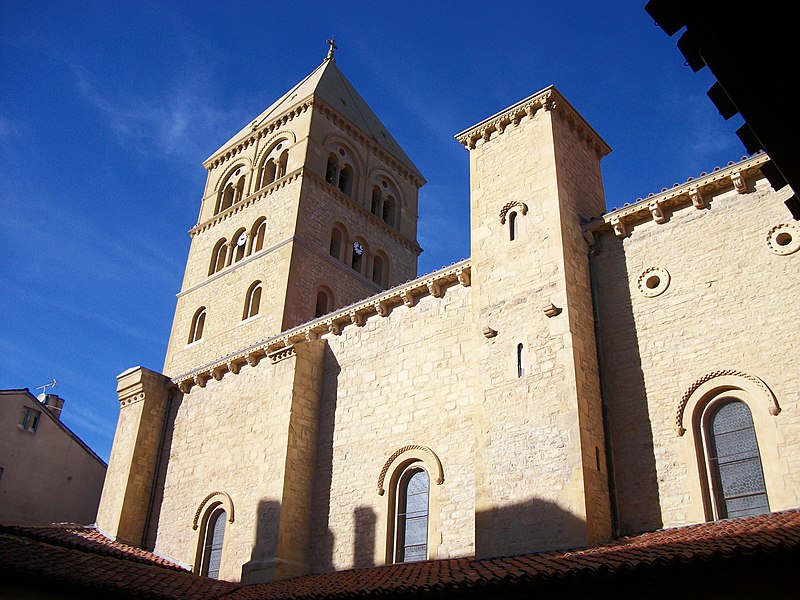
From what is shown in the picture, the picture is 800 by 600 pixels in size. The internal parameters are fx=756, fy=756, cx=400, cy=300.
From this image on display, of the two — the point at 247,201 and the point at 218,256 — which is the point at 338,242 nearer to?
the point at 247,201

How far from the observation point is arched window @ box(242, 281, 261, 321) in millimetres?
24086

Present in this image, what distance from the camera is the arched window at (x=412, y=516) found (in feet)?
45.0

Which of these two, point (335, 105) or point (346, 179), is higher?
point (335, 105)

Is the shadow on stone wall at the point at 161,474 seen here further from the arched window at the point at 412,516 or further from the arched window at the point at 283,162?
the arched window at the point at 283,162

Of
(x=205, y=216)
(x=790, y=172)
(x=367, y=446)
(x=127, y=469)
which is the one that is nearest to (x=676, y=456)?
(x=367, y=446)

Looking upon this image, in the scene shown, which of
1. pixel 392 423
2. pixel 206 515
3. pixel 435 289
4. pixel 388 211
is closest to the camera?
pixel 392 423

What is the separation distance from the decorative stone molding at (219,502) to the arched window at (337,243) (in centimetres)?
1046

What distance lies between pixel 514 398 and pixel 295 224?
44.8 feet

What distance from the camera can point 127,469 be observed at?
19.1 metres

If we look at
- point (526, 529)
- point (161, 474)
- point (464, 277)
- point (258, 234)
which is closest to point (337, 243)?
point (258, 234)

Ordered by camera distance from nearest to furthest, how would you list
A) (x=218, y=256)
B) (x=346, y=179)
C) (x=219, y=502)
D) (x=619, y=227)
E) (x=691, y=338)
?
1. (x=691, y=338)
2. (x=619, y=227)
3. (x=219, y=502)
4. (x=218, y=256)
5. (x=346, y=179)

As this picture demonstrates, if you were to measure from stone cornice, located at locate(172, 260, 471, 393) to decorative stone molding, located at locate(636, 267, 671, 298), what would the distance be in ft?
11.1

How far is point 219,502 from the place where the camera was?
56.6ft

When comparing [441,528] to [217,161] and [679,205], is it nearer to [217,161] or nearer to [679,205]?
[679,205]
